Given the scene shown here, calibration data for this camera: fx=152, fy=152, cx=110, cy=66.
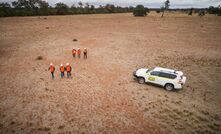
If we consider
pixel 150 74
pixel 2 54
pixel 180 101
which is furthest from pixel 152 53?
pixel 2 54

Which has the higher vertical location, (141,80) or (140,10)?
(140,10)

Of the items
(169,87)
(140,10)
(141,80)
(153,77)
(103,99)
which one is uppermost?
(140,10)

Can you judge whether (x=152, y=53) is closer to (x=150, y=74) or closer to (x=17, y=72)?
(x=150, y=74)

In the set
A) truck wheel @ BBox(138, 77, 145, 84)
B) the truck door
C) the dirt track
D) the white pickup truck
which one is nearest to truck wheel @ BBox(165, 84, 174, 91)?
the white pickup truck

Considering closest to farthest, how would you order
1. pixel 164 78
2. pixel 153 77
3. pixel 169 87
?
1. pixel 164 78
2. pixel 169 87
3. pixel 153 77

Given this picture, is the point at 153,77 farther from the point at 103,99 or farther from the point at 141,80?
the point at 103,99

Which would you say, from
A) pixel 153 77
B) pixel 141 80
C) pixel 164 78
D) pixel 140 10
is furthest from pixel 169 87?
pixel 140 10

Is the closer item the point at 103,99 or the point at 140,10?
the point at 103,99

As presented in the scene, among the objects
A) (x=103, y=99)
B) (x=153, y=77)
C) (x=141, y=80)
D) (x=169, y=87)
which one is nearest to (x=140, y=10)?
(x=141, y=80)

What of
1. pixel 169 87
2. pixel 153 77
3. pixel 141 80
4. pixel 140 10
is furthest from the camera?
pixel 140 10
